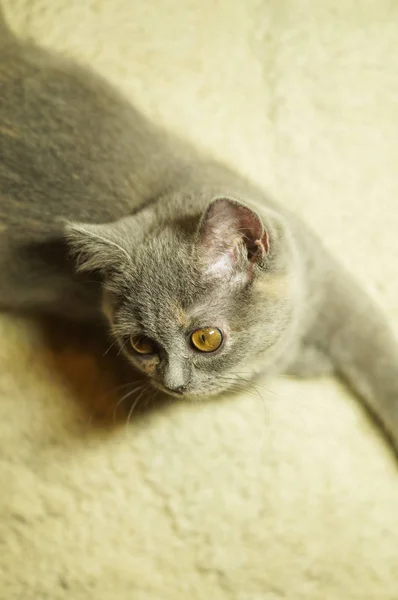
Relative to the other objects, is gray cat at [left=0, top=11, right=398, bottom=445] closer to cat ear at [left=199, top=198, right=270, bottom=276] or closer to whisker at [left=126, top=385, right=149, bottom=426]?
cat ear at [left=199, top=198, right=270, bottom=276]

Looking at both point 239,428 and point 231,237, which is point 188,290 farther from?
point 239,428

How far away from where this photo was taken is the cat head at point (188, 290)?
1.04 metres

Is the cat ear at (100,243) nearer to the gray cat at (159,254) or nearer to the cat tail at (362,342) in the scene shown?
the gray cat at (159,254)

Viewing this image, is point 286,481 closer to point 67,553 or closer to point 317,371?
point 317,371

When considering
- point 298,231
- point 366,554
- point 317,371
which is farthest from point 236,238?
point 366,554

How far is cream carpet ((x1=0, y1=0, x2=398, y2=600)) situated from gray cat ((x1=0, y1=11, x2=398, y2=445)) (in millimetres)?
102

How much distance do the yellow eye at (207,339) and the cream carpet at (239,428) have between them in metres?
0.31

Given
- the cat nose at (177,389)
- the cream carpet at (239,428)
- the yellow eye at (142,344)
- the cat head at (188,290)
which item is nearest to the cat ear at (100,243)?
the cat head at (188,290)

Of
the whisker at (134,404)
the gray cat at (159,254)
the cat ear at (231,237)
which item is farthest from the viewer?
the whisker at (134,404)

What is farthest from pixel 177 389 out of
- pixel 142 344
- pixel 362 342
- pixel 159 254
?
→ pixel 362 342

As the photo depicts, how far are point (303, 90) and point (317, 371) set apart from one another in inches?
28.5

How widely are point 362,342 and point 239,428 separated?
359 mm

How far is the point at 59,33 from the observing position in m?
1.49

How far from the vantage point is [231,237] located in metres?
1.00
